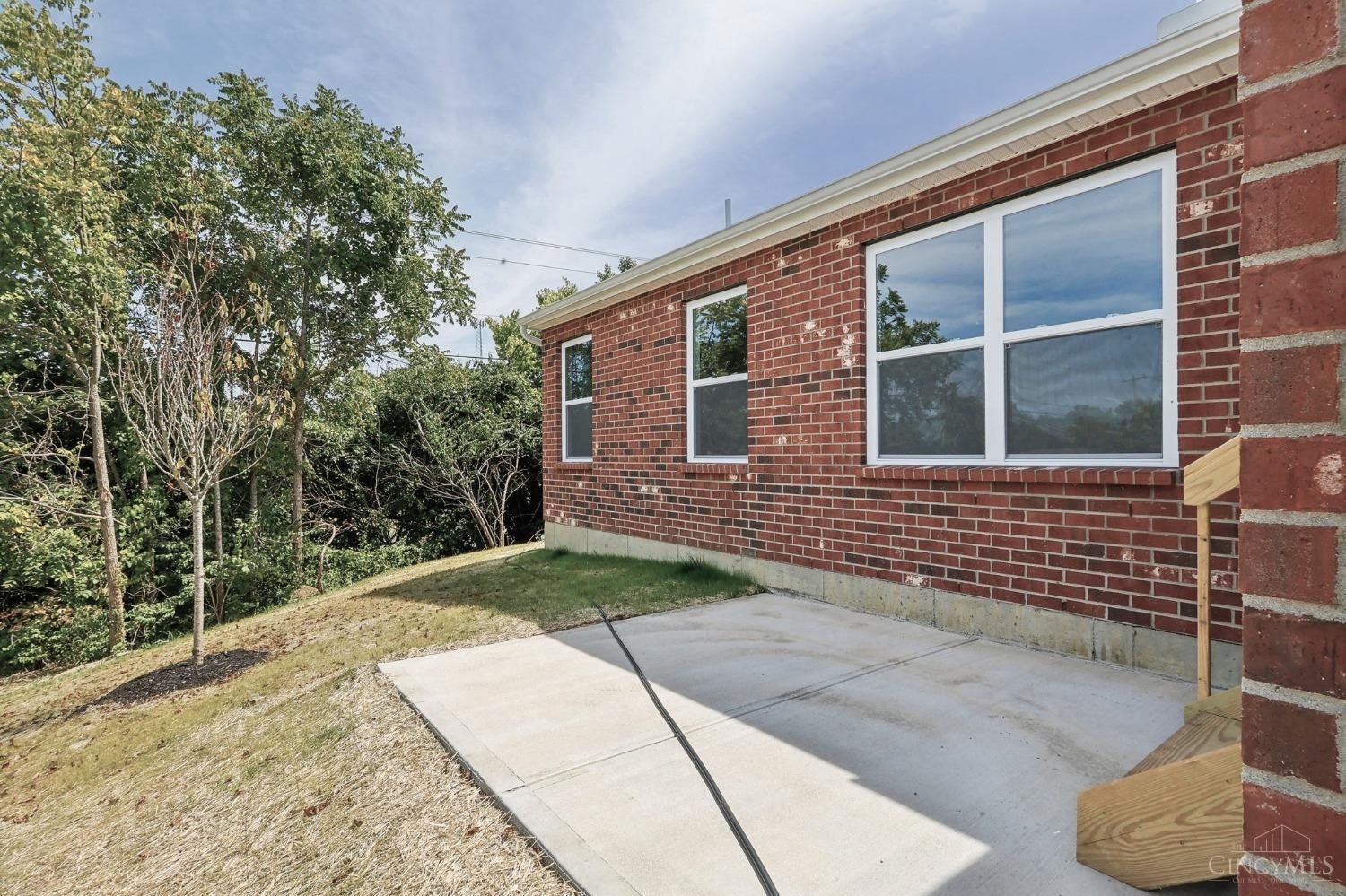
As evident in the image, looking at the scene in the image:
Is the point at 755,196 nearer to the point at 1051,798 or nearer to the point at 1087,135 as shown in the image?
the point at 1087,135

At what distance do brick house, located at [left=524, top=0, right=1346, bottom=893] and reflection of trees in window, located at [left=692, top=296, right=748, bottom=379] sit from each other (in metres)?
0.03

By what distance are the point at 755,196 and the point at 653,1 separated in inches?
350

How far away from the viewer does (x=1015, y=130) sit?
3.89 metres

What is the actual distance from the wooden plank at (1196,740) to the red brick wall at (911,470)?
134 centimetres

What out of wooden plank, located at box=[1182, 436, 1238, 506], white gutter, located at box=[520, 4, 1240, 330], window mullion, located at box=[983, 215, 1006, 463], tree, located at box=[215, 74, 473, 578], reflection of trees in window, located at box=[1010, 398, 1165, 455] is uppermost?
tree, located at box=[215, 74, 473, 578]

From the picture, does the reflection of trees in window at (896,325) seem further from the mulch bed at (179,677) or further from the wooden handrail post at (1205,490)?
the mulch bed at (179,677)

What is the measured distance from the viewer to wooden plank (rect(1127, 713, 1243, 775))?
1.94 meters

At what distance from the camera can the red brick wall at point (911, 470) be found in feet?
10.8

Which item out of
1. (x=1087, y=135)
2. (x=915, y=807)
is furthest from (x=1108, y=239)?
(x=915, y=807)

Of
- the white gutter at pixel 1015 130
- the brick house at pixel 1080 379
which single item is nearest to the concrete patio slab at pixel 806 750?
the brick house at pixel 1080 379

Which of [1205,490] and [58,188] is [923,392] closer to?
[1205,490]

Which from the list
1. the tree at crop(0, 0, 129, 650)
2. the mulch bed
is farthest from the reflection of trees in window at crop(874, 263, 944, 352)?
the tree at crop(0, 0, 129, 650)

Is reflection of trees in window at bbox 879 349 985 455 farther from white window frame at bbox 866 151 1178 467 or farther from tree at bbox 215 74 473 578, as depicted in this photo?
tree at bbox 215 74 473 578

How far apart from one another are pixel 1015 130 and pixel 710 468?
3.72 meters
